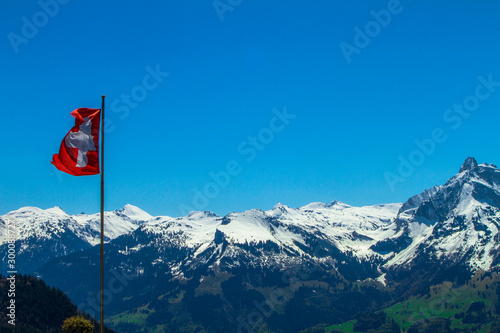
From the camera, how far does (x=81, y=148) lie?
4812 centimetres

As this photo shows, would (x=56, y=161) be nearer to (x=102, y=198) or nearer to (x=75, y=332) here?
(x=102, y=198)

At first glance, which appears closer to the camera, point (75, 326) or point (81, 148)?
point (81, 148)

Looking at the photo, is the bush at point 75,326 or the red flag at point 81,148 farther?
the bush at point 75,326

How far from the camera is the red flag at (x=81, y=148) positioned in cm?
4800

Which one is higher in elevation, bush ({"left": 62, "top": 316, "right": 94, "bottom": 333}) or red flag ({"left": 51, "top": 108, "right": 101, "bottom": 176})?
red flag ({"left": 51, "top": 108, "right": 101, "bottom": 176})

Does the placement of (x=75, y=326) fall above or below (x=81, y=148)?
below

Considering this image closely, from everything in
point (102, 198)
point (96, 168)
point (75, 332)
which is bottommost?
point (75, 332)

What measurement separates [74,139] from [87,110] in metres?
3.04

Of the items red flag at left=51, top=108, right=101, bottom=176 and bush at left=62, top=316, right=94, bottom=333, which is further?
bush at left=62, top=316, right=94, bottom=333

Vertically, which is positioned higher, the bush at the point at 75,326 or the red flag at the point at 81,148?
the red flag at the point at 81,148

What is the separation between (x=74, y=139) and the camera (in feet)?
158

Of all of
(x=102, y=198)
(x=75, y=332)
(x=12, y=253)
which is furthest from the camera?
(x=12, y=253)

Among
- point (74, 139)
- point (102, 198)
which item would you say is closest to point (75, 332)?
point (102, 198)

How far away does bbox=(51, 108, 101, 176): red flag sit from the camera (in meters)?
48.0
